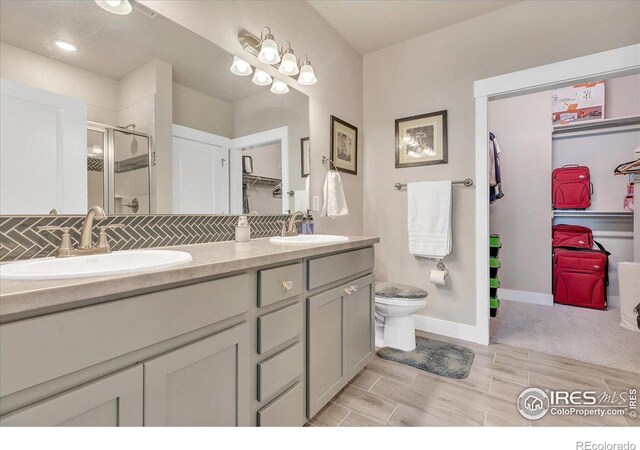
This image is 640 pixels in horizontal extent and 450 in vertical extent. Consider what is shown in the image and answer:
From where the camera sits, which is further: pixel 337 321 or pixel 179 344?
pixel 337 321

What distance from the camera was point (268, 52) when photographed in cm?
171

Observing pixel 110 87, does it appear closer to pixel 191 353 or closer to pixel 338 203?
pixel 191 353

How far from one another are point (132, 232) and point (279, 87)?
1.27 metres

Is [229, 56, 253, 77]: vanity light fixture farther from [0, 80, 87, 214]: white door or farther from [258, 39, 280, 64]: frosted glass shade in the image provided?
[0, 80, 87, 214]: white door

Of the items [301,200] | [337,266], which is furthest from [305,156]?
[337,266]

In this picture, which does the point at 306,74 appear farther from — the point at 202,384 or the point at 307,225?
the point at 202,384

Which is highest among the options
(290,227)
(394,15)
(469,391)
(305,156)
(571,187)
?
(394,15)

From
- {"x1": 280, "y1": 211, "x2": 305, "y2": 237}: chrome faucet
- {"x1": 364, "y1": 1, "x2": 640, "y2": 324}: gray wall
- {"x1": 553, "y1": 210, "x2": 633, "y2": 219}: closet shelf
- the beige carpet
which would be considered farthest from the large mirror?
{"x1": 553, "y1": 210, "x2": 633, "y2": 219}: closet shelf

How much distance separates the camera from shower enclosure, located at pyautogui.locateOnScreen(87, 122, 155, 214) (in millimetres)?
1130

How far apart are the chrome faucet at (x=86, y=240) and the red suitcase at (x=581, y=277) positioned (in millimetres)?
4076

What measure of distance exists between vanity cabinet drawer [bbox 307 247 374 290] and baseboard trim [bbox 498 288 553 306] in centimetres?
258

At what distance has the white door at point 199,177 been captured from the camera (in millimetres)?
1421

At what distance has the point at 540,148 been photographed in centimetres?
332
